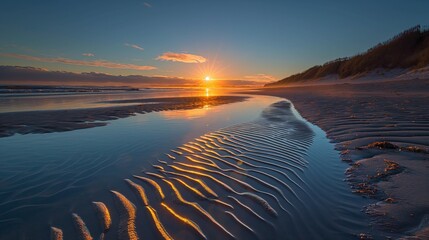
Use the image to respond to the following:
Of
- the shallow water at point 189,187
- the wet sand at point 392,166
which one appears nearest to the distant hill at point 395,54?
the wet sand at point 392,166

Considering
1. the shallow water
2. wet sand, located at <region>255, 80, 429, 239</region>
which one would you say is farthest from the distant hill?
the shallow water

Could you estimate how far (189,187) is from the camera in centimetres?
367

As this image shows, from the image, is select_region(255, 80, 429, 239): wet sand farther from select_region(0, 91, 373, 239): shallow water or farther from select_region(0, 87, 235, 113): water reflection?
select_region(0, 87, 235, 113): water reflection

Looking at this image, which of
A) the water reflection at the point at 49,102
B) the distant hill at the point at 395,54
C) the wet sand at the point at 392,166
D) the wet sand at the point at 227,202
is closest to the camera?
the wet sand at the point at 227,202

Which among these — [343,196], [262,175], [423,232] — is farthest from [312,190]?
[423,232]

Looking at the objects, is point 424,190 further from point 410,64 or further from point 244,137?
point 410,64

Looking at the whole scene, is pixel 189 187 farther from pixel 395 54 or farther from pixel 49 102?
pixel 395 54

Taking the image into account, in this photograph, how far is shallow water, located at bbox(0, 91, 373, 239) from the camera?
8.61 feet

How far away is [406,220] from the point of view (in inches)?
102

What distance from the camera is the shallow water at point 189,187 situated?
2625 mm

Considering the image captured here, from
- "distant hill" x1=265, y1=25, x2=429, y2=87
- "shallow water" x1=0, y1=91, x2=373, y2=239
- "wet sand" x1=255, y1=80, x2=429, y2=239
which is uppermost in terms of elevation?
"distant hill" x1=265, y1=25, x2=429, y2=87

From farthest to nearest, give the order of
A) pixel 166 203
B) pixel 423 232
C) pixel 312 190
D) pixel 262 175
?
1. pixel 262 175
2. pixel 312 190
3. pixel 166 203
4. pixel 423 232

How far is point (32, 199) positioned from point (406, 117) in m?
10.1

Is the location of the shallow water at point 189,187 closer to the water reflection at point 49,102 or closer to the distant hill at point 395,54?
the water reflection at point 49,102
